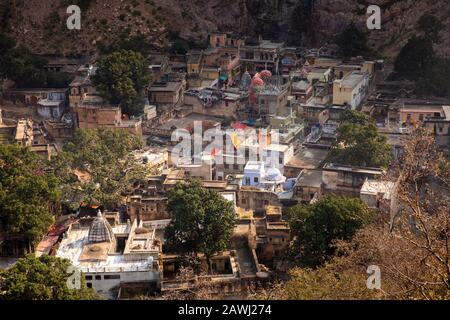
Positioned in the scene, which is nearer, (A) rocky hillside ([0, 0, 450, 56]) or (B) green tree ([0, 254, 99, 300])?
(B) green tree ([0, 254, 99, 300])

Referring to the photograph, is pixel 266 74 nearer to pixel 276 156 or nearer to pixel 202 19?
pixel 276 156

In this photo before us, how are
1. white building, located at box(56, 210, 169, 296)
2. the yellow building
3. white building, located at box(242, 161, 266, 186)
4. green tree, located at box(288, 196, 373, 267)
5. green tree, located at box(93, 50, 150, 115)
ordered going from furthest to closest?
1. green tree, located at box(93, 50, 150, 115)
2. the yellow building
3. white building, located at box(242, 161, 266, 186)
4. white building, located at box(56, 210, 169, 296)
5. green tree, located at box(288, 196, 373, 267)

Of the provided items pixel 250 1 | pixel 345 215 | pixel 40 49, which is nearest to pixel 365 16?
pixel 250 1

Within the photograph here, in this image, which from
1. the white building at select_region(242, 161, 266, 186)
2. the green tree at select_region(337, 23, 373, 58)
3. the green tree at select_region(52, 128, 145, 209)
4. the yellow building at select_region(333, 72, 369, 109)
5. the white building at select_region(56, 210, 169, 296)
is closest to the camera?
the white building at select_region(56, 210, 169, 296)

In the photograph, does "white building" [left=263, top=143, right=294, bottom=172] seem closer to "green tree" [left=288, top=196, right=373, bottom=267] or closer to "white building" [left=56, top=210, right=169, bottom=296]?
"white building" [left=56, top=210, right=169, bottom=296]

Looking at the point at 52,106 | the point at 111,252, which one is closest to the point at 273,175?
the point at 111,252

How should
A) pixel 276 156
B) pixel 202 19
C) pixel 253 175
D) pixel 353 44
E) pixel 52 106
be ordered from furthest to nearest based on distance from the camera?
pixel 202 19 → pixel 353 44 → pixel 52 106 → pixel 276 156 → pixel 253 175

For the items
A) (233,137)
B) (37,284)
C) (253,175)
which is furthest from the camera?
(233,137)

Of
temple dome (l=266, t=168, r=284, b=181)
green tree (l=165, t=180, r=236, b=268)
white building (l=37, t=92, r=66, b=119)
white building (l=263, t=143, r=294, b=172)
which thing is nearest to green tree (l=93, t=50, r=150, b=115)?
white building (l=37, t=92, r=66, b=119)
